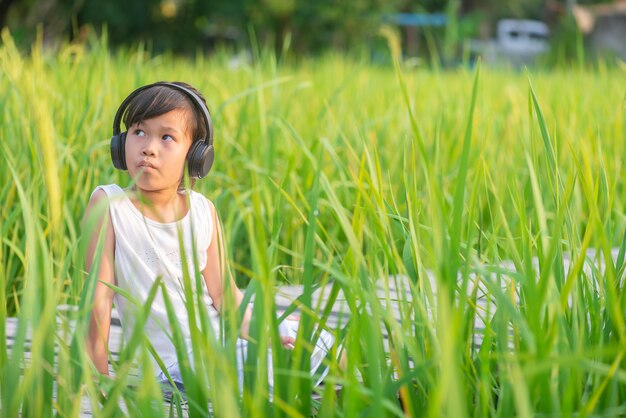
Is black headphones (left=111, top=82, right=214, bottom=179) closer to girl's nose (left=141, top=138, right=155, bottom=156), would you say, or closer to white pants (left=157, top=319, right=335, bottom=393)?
girl's nose (left=141, top=138, right=155, bottom=156)

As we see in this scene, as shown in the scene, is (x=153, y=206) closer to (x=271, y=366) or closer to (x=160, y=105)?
(x=160, y=105)

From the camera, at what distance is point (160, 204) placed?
3.72ft

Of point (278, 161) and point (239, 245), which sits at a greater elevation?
point (278, 161)

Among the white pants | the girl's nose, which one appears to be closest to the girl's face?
the girl's nose

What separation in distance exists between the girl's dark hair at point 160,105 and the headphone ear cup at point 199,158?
0.02 metres

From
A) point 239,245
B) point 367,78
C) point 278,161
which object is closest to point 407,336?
point 239,245

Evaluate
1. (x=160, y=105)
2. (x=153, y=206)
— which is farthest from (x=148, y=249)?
(x=160, y=105)

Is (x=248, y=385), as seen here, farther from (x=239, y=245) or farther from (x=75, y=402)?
(x=239, y=245)

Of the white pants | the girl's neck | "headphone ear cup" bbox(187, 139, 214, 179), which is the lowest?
the white pants

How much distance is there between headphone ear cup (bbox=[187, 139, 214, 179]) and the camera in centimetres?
111

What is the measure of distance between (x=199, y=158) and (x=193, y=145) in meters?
0.03

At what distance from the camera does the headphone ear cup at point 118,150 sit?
3.64 ft

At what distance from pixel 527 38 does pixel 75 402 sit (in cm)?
2073

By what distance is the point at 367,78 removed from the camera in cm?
442
